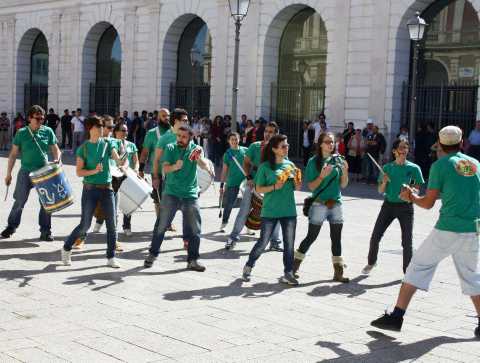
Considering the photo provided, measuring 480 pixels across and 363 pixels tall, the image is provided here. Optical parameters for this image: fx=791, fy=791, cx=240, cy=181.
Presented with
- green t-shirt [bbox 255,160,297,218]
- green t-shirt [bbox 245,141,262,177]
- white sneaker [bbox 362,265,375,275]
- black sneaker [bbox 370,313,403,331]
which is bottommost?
white sneaker [bbox 362,265,375,275]

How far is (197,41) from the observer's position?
2938cm

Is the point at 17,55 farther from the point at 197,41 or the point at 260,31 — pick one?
the point at 260,31

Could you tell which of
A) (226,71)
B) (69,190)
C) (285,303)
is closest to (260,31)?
(226,71)

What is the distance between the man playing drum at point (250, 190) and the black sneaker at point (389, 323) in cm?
399

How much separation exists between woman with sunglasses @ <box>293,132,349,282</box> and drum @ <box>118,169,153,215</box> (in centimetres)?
252

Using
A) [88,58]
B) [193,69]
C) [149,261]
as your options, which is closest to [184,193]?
[149,261]

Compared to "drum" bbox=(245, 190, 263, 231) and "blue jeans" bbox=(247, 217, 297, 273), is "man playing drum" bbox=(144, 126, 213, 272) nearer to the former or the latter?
"blue jeans" bbox=(247, 217, 297, 273)

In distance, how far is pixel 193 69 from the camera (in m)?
29.6

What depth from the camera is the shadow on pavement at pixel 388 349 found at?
5.56 meters

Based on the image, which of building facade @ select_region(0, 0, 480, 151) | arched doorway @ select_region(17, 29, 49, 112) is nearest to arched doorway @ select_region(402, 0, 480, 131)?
building facade @ select_region(0, 0, 480, 151)

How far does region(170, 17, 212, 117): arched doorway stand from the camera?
28.5 meters

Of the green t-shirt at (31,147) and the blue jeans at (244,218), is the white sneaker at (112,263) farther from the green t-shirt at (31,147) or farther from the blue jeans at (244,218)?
the green t-shirt at (31,147)

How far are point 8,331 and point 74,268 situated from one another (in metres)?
2.55

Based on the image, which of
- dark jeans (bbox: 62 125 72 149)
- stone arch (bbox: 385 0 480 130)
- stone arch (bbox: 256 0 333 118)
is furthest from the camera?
dark jeans (bbox: 62 125 72 149)
